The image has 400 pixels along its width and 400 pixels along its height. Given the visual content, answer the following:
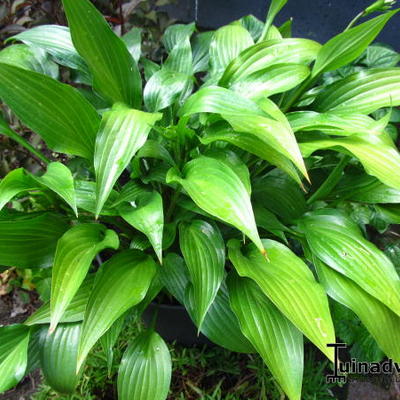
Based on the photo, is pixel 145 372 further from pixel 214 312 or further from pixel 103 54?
pixel 103 54

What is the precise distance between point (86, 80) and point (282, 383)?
0.82 m

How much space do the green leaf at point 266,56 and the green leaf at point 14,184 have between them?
50 cm

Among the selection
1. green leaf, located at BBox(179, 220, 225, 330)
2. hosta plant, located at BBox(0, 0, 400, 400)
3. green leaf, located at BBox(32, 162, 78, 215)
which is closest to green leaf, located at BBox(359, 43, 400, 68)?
hosta plant, located at BBox(0, 0, 400, 400)

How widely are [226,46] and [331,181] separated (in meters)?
0.47

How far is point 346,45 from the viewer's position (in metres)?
0.86

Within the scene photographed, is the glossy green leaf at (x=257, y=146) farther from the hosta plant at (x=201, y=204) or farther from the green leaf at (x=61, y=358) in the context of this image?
the green leaf at (x=61, y=358)

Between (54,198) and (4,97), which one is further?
(54,198)

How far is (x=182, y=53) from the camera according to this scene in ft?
3.49

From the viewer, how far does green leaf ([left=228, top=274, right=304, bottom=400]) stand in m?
0.66

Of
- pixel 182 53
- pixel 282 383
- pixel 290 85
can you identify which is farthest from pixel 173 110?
pixel 282 383

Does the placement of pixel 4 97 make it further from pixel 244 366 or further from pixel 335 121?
pixel 244 366

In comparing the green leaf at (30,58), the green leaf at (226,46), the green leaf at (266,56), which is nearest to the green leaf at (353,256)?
the green leaf at (266,56)

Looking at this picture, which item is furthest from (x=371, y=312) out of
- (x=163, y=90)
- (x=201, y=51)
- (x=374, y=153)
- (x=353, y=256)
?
(x=201, y=51)

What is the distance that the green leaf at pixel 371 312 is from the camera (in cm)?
70
